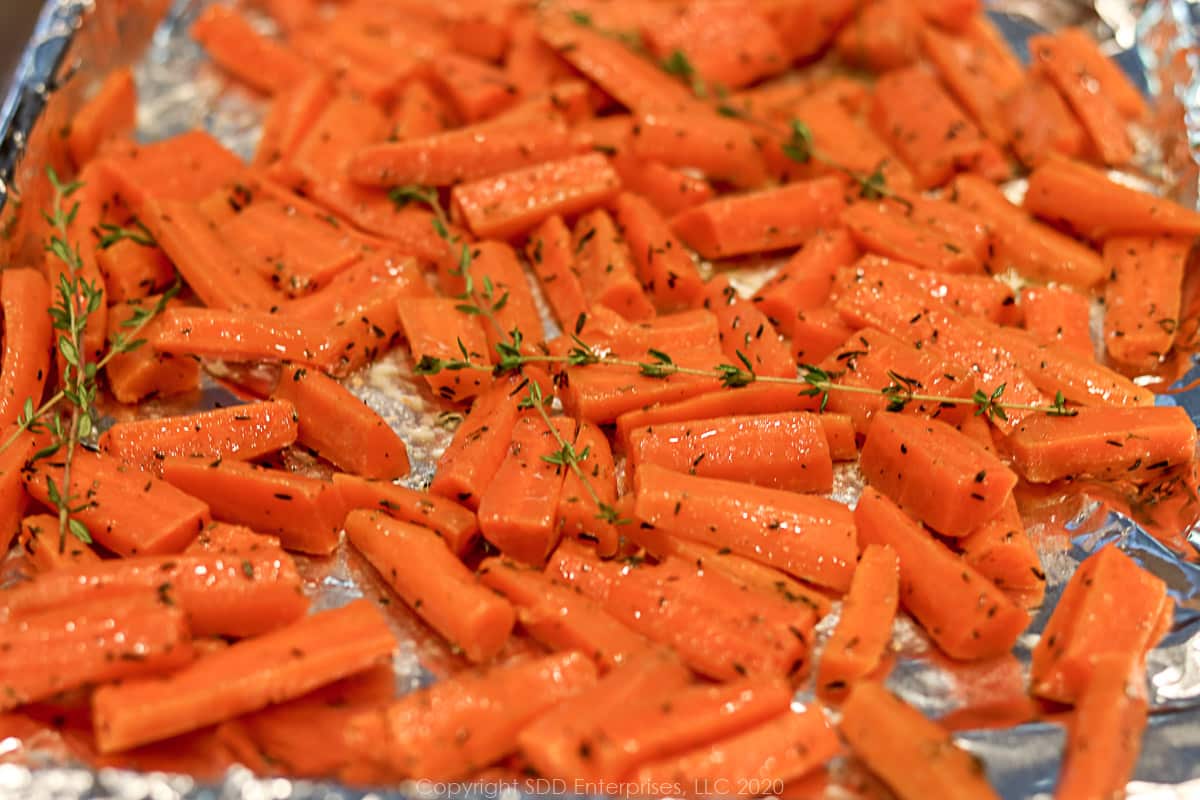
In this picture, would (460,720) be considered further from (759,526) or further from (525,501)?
(759,526)

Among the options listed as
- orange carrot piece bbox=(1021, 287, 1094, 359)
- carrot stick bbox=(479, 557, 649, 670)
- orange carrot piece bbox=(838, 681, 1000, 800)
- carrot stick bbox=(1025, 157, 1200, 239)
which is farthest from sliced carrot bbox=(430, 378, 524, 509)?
carrot stick bbox=(1025, 157, 1200, 239)

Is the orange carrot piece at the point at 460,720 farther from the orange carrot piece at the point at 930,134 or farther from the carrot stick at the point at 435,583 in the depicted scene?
the orange carrot piece at the point at 930,134

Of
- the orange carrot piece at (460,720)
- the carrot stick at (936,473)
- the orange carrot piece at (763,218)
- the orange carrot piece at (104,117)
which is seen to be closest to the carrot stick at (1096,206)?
the orange carrot piece at (763,218)

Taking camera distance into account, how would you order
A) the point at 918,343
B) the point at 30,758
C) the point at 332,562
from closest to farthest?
the point at 30,758
the point at 332,562
the point at 918,343

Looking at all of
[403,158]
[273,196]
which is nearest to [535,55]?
[403,158]

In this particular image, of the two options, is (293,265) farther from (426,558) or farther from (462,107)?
(426,558)

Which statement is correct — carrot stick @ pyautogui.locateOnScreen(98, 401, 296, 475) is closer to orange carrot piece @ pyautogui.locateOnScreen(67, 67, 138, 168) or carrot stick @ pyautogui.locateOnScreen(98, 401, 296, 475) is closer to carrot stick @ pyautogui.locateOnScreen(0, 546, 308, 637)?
carrot stick @ pyautogui.locateOnScreen(0, 546, 308, 637)

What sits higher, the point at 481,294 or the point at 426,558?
the point at 481,294

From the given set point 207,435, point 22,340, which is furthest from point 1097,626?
point 22,340
